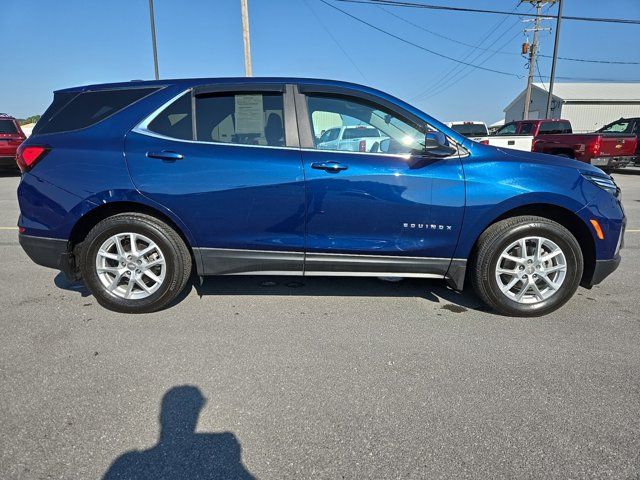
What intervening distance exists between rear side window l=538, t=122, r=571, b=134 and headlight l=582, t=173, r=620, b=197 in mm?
15106

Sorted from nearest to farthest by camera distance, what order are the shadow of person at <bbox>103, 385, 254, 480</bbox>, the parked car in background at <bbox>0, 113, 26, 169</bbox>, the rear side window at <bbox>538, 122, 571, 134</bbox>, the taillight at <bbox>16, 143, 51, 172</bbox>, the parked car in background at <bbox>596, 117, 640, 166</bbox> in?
the shadow of person at <bbox>103, 385, 254, 480</bbox>, the taillight at <bbox>16, 143, 51, 172</bbox>, the parked car in background at <bbox>0, 113, 26, 169</bbox>, the parked car in background at <bbox>596, 117, 640, 166</bbox>, the rear side window at <bbox>538, 122, 571, 134</bbox>

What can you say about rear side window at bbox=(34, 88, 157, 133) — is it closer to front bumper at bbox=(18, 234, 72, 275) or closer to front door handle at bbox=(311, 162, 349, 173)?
front bumper at bbox=(18, 234, 72, 275)

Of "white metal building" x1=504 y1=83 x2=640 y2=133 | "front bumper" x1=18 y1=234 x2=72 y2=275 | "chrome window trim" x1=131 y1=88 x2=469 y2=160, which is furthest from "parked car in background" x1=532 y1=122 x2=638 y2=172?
"white metal building" x1=504 y1=83 x2=640 y2=133

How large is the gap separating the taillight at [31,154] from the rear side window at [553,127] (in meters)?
17.6

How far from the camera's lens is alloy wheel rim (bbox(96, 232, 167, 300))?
3.22m

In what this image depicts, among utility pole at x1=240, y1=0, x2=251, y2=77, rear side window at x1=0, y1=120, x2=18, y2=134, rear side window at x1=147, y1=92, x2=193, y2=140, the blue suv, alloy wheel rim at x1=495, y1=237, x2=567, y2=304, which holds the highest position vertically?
utility pole at x1=240, y1=0, x2=251, y2=77

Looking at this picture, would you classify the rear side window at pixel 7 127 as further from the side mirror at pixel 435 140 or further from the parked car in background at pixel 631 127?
the parked car in background at pixel 631 127

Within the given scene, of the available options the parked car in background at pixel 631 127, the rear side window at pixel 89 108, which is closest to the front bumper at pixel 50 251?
the rear side window at pixel 89 108

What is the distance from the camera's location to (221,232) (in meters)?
3.18

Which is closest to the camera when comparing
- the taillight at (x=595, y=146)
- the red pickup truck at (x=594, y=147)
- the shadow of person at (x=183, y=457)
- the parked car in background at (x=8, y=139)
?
the shadow of person at (x=183, y=457)

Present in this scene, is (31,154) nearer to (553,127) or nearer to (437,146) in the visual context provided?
(437,146)

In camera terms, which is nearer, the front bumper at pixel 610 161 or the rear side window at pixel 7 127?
the front bumper at pixel 610 161

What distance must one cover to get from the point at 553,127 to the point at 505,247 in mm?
16563

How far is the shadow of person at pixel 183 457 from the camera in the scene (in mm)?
1770
